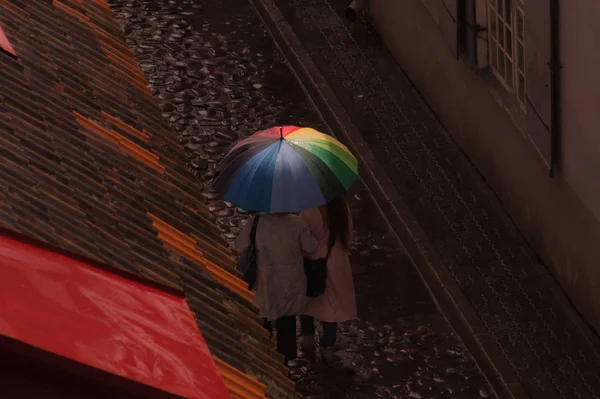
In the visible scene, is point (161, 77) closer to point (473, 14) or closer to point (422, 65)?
point (422, 65)

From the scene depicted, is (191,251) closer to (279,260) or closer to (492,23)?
(279,260)

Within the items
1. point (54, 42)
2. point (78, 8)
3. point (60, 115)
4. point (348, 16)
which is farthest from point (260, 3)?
point (60, 115)

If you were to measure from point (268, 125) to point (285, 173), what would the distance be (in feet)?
17.5

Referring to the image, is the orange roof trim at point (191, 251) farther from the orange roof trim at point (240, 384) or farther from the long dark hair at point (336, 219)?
the long dark hair at point (336, 219)

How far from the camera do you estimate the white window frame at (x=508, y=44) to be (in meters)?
13.3

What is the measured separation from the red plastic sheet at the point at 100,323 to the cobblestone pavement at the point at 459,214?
6.41m

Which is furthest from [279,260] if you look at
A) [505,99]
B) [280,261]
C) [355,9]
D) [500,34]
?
[355,9]

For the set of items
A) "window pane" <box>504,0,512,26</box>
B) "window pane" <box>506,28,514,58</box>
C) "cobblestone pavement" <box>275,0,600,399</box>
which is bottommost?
"cobblestone pavement" <box>275,0,600,399</box>

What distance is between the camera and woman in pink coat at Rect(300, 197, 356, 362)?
1108cm

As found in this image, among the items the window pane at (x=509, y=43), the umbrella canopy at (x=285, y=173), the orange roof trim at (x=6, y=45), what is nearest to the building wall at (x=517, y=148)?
the window pane at (x=509, y=43)

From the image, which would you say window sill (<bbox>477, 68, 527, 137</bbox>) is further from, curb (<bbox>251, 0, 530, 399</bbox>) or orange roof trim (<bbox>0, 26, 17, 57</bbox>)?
orange roof trim (<bbox>0, 26, 17, 57</bbox>)

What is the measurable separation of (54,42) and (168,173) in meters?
1.11

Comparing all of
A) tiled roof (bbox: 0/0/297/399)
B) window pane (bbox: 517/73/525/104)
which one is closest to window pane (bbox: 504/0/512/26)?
window pane (bbox: 517/73/525/104)

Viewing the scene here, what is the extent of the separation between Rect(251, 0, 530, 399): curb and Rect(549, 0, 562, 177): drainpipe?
136 centimetres
